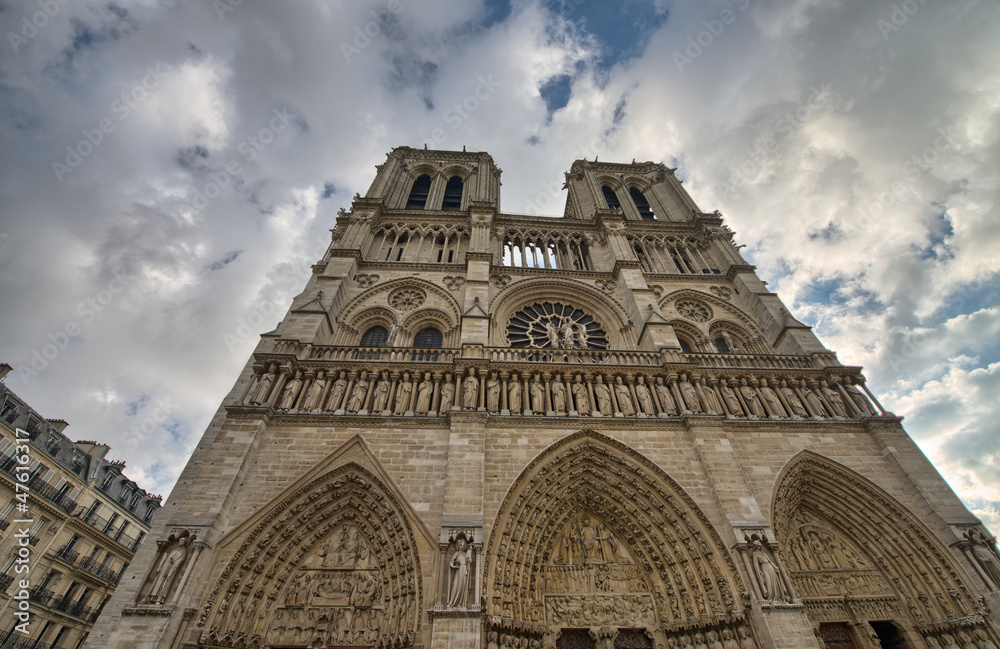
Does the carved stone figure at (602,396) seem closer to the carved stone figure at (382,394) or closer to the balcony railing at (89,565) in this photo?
the carved stone figure at (382,394)

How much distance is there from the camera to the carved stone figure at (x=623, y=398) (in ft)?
31.1

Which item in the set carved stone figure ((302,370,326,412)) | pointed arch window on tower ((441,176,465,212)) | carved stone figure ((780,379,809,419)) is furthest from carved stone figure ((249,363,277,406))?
carved stone figure ((780,379,809,419))

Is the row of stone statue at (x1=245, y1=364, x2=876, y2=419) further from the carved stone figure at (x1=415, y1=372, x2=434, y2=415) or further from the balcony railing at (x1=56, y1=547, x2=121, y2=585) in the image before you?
the balcony railing at (x1=56, y1=547, x2=121, y2=585)

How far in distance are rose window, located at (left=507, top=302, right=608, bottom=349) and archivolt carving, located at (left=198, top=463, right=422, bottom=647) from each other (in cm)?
644

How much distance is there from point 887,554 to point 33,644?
21.4m

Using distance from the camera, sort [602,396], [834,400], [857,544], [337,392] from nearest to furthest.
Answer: [857,544] → [337,392] → [602,396] → [834,400]

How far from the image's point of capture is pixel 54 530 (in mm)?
13258

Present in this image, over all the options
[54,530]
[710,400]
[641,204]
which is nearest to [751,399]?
[710,400]

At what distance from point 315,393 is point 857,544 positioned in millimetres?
11701

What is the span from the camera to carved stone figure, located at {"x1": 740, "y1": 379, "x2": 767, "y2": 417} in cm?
987

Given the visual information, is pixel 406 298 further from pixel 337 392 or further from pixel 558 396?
pixel 558 396

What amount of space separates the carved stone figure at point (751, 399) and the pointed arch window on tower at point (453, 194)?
1292 centimetres

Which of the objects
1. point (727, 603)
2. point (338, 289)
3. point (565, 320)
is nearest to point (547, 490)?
point (727, 603)

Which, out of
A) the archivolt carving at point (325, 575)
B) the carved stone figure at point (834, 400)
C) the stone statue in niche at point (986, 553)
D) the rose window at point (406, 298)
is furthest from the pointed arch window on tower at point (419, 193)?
the stone statue in niche at point (986, 553)
